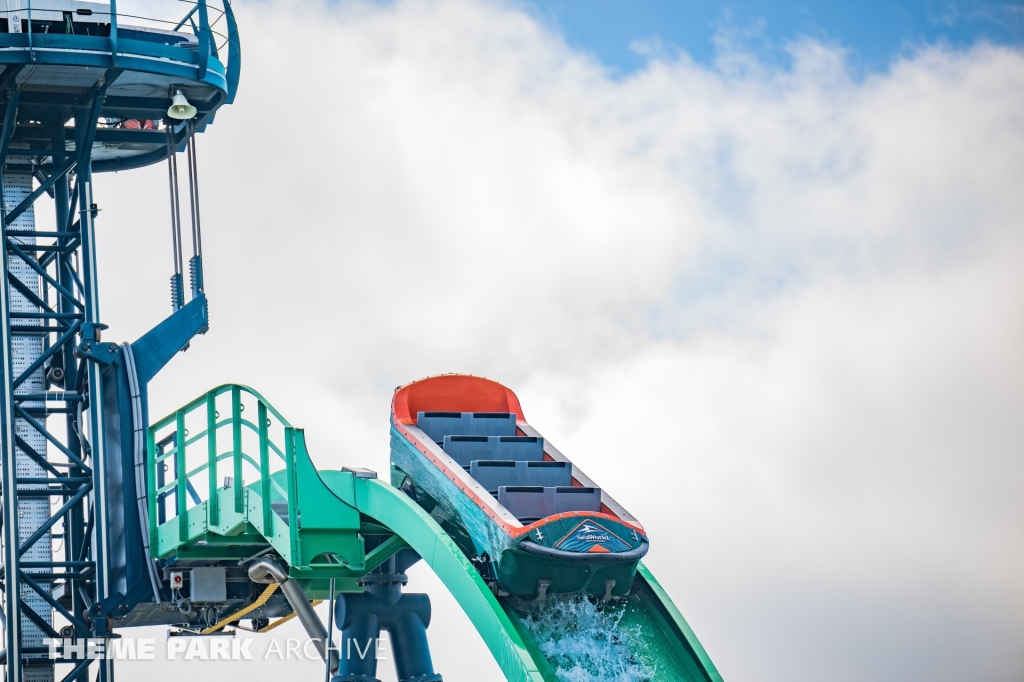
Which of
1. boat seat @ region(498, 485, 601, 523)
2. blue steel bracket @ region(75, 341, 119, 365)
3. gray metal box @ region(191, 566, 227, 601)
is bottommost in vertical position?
boat seat @ region(498, 485, 601, 523)

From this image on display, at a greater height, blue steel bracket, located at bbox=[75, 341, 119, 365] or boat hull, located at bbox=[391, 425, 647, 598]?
blue steel bracket, located at bbox=[75, 341, 119, 365]

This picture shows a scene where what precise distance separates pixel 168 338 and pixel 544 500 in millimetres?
6945

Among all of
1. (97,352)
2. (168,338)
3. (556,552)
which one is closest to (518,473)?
(556,552)

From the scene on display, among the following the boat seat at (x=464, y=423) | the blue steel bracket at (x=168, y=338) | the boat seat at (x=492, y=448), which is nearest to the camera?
the boat seat at (x=492, y=448)

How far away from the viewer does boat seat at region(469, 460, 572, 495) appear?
18719mm

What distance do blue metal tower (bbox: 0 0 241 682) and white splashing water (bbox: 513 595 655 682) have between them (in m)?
6.63

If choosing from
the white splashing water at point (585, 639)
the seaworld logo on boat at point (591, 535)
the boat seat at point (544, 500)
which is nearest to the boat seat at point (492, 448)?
the boat seat at point (544, 500)

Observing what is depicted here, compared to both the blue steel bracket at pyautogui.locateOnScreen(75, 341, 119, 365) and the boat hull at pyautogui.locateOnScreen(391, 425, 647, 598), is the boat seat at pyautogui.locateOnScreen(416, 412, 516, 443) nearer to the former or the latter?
the boat hull at pyautogui.locateOnScreen(391, 425, 647, 598)

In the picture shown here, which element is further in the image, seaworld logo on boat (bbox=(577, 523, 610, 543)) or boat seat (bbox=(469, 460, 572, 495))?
boat seat (bbox=(469, 460, 572, 495))

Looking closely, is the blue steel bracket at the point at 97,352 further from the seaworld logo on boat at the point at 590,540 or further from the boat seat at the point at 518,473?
the seaworld logo on boat at the point at 590,540

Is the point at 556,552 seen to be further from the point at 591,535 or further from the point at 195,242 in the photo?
the point at 195,242

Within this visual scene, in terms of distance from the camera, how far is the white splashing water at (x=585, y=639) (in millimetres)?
16969

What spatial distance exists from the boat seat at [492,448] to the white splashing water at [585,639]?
2657mm

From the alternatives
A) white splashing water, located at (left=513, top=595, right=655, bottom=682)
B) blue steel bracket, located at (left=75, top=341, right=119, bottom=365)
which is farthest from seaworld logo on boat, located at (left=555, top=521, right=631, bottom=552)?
blue steel bracket, located at (left=75, top=341, right=119, bottom=365)
